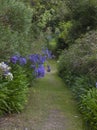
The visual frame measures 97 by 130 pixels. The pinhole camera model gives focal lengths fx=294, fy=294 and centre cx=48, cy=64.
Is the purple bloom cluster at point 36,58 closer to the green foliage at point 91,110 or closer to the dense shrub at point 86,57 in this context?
the dense shrub at point 86,57

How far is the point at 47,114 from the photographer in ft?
23.4

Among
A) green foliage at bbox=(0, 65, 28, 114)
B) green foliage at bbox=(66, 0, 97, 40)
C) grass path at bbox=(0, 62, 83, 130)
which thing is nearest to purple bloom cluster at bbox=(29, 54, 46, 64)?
grass path at bbox=(0, 62, 83, 130)

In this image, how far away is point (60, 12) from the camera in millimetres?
14766

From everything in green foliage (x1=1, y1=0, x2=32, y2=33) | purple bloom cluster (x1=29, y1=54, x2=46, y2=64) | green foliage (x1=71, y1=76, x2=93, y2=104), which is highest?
green foliage (x1=1, y1=0, x2=32, y2=33)

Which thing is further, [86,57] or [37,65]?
[37,65]

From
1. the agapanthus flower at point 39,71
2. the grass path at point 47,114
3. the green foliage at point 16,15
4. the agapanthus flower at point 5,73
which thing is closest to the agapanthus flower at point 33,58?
the agapanthus flower at point 39,71

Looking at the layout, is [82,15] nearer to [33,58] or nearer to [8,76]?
[33,58]

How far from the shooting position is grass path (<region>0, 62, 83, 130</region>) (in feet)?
20.4

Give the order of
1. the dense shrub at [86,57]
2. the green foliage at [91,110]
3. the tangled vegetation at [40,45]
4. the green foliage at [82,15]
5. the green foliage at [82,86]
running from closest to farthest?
1. the green foliage at [91,110]
2. the tangled vegetation at [40,45]
3. the green foliage at [82,86]
4. the dense shrub at [86,57]
5. the green foliage at [82,15]

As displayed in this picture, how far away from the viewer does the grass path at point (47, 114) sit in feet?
20.4

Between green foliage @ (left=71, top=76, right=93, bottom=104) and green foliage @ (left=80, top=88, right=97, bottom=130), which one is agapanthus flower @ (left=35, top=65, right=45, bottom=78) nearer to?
green foliage @ (left=71, top=76, right=93, bottom=104)

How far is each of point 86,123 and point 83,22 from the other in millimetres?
7357

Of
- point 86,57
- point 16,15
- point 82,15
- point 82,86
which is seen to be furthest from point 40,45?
point 82,86

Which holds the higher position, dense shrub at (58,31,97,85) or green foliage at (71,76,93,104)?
dense shrub at (58,31,97,85)
